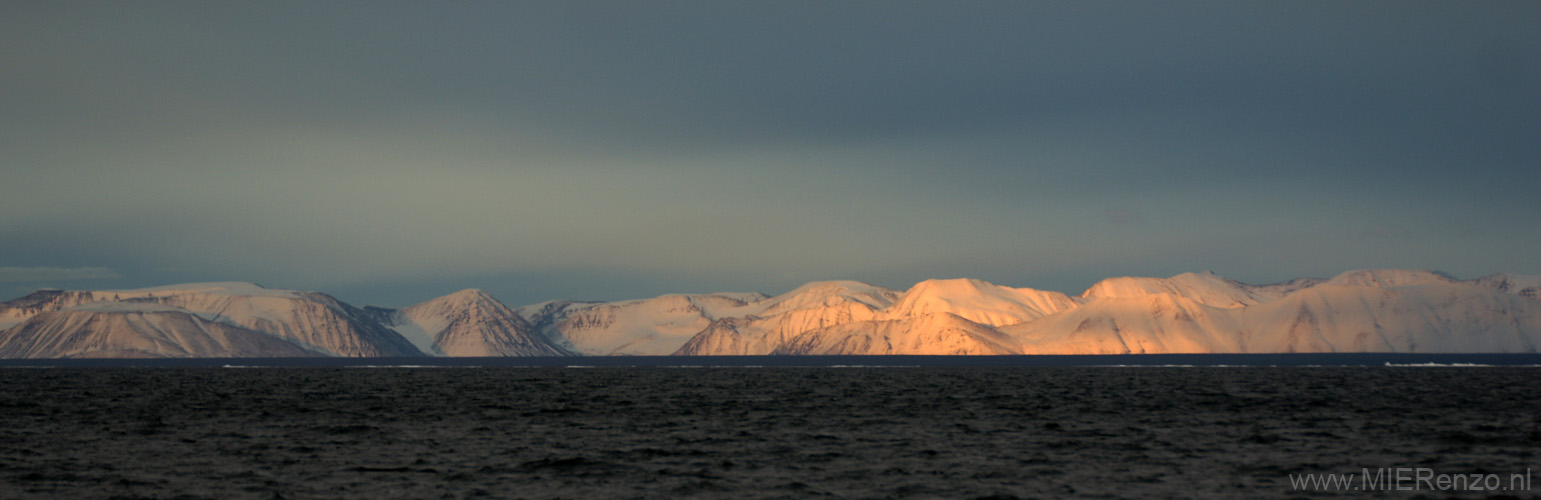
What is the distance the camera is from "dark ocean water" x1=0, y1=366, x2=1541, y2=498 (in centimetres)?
5209

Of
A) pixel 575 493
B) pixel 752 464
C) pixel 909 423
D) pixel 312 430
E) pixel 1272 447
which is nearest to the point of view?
pixel 575 493

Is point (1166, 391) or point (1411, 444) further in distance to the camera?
point (1166, 391)

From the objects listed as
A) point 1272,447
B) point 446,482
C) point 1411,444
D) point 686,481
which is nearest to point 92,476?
point 446,482

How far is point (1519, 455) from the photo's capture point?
61.1 m

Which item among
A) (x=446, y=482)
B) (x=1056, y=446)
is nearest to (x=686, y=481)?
(x=446, y=482)

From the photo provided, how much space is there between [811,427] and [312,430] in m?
33.9

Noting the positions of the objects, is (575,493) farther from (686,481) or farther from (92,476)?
(92,476)

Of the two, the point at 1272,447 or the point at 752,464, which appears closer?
the point at 752,464

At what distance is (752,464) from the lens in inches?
2397

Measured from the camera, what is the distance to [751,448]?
2736 inches

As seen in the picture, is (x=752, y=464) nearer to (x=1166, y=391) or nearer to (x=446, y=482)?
(x=446, y=482)

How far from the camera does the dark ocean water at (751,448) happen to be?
52.1 m

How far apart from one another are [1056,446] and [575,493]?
101ft

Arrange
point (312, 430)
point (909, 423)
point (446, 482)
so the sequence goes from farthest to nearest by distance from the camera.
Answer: point (909, 423)
point (312, 430)
point (446, 482)
